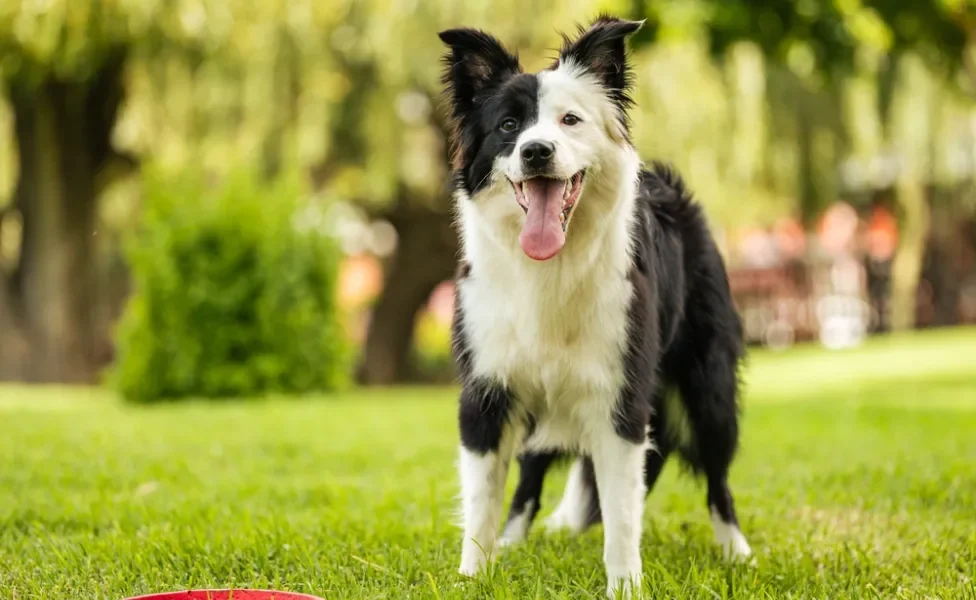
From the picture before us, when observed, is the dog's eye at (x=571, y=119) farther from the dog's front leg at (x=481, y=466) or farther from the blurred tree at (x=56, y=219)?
the blurred tree at (x=56, y=219)

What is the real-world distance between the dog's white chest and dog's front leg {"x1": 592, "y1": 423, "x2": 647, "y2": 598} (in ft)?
0.38

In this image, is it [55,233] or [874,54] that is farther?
[55,233]

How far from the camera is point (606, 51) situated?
10.7ft

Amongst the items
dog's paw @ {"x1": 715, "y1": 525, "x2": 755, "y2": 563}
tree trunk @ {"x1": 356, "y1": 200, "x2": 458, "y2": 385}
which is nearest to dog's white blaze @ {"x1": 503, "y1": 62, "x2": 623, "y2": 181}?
dog's paw @ {"x1": 715, "y1": 525, "x2": 755, "y2": 563}

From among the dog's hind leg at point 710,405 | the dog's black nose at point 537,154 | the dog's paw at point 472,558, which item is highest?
the dog's black nose at point 537,154

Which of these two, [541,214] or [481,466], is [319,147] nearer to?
[481,466]

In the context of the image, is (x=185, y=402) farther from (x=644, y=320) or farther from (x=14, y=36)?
(x=644, y=320)

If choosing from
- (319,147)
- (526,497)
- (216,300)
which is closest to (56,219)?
(319,147)

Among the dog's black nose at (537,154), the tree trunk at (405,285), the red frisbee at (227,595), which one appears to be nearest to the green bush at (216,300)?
the tree trunk at (405,285)

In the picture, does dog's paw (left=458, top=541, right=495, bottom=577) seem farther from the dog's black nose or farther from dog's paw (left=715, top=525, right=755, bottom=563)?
the dog's black nose

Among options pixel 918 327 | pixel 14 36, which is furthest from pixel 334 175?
pixel 918 327

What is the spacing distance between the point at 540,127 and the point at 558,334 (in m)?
0.63

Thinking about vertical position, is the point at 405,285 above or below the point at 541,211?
below

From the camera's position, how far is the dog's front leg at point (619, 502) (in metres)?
3.16
